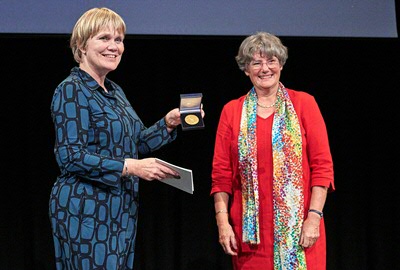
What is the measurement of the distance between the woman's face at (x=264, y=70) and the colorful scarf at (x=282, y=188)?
0.35 feet

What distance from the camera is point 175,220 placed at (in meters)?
3.72

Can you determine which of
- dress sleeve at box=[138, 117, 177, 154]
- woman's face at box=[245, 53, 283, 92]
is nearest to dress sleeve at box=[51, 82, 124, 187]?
dress sleeve at box=[138, 117, 177, 154]

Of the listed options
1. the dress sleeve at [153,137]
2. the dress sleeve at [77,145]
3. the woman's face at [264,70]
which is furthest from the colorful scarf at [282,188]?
the dress sleeve at [77,145]

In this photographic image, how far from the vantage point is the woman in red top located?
2.16 m

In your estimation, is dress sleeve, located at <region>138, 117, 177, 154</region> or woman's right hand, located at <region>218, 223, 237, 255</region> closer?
dress sleeve, located at <region>138, 117, 177, 154</region>

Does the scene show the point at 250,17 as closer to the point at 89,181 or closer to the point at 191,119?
the point at 191,119

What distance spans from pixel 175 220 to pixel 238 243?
1.49 m

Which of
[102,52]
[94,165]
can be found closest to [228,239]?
[94,165]

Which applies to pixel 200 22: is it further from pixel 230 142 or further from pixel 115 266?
pixel 115 266

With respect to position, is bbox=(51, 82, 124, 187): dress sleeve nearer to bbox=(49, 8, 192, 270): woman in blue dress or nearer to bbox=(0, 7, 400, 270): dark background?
bbox=(49, 8, 192, 270): woman in blue dress

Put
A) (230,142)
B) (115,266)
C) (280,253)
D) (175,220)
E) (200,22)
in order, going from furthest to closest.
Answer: (175,220)
(200,22)
(230,142)
(280,253)
(115,266)

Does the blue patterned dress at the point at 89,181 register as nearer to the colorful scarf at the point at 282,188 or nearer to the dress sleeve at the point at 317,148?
the colorful scarf at the point at 282,188

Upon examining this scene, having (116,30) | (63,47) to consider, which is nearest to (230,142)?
(116,30)

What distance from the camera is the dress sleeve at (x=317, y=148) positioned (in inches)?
85.0
